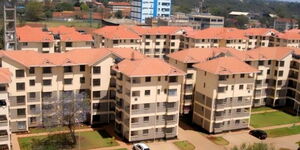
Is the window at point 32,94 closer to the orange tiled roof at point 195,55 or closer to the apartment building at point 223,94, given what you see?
the orange tiled roof at point 195,55

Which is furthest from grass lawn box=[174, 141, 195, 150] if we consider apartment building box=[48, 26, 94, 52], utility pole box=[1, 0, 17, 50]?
utility pole box=[1, 0, 17, 50]

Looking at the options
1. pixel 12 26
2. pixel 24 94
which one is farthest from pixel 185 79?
pixel 12 26

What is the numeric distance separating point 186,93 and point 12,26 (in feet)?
122

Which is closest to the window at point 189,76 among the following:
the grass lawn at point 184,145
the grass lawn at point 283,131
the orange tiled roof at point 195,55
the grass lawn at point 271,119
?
the orange tiled roof at point 195,55

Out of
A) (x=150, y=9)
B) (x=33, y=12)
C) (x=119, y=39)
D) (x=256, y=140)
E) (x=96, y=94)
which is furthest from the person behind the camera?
(x=150, y=9)

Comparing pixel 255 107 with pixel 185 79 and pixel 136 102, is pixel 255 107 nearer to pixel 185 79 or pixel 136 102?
pixel 185 79

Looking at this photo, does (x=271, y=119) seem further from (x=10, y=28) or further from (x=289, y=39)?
(x=10, y=28)

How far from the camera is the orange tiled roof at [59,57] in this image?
4828cm

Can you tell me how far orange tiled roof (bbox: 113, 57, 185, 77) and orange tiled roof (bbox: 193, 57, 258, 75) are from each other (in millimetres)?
5724

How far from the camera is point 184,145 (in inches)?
1895

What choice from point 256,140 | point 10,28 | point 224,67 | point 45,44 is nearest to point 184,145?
point 256,140

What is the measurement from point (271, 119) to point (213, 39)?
3413 cm

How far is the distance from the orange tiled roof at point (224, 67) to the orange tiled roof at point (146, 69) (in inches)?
225

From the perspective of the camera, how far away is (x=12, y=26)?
233 ft
